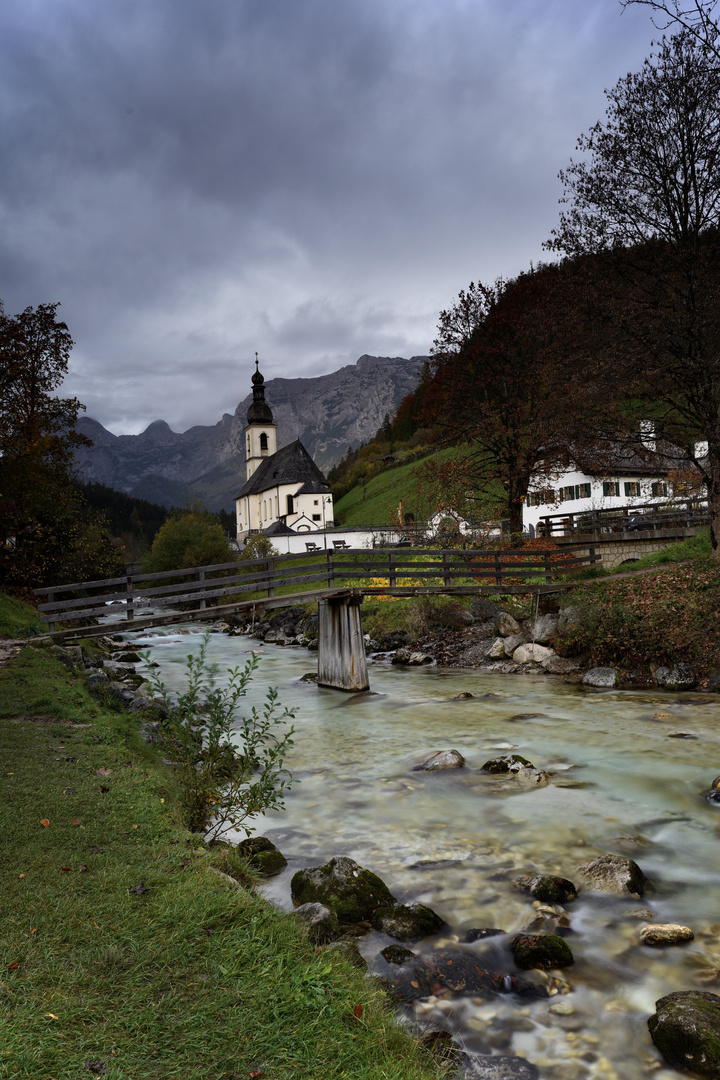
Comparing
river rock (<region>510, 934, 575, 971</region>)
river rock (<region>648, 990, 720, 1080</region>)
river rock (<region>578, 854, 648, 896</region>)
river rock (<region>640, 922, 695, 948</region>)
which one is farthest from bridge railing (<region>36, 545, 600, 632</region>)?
river rock (<region>648, 990, 720, 1080</region>)

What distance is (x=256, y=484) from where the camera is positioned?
10100cm

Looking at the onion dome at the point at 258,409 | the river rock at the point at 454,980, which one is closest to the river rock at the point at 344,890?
the river rock at the point at 454,980

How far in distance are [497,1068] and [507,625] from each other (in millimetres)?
16322

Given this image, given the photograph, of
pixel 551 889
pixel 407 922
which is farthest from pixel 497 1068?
pixel 551 889

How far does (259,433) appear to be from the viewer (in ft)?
355

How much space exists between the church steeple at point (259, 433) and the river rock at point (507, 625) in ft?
297

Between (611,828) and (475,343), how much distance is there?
19114 millimetres

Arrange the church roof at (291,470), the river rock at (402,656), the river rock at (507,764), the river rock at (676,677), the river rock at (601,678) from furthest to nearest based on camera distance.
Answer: the church roof at (291,470)
the river rock at (402,656)
the river rock at (601,678)
the river rock at (676,677)
the river rock at (507,764)

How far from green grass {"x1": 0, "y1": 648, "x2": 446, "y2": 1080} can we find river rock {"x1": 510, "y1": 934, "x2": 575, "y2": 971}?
1.51 m

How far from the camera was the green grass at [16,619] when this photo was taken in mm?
17191

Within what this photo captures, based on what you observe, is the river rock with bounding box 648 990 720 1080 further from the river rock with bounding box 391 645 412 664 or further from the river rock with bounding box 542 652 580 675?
the river rock with bounding box 391 645 412 664

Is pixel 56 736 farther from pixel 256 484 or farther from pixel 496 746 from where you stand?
pixel 256 484

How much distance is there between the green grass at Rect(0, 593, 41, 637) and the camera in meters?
17.2

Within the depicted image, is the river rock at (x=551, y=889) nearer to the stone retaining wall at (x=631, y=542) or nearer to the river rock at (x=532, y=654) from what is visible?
the river rock at (x=532, y=654)
